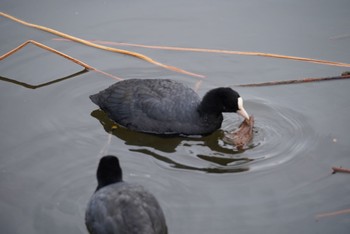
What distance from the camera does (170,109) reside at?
7.41m


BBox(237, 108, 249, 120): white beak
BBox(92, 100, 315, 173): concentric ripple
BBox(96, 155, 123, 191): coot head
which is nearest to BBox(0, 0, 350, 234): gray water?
BBox(92, 100, 315, 173): concentric ripple

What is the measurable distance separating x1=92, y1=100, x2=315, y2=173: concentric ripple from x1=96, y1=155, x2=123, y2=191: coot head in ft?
4.07

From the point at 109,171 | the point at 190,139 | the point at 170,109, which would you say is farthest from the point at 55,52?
the point at 109,171

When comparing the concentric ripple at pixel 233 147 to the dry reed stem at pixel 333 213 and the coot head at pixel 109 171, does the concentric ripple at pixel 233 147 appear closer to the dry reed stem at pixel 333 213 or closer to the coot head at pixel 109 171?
the dry reed stem at pixel 333 213

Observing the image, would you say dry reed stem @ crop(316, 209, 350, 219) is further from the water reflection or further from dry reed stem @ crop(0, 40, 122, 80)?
the water reflection

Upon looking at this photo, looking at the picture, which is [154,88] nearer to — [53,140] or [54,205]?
[53,140]

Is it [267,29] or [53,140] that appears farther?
[267,29]

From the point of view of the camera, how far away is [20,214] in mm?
5973

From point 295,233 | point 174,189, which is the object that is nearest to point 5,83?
point 174,189

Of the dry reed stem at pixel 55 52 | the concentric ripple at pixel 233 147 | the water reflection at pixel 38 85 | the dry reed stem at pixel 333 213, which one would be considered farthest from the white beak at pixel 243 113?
the water reflection at pixel 38 85

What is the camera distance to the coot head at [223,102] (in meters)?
7.23

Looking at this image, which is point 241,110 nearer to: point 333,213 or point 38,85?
point 333,213

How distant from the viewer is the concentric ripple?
6.86 metres

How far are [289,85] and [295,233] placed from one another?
3101mm
